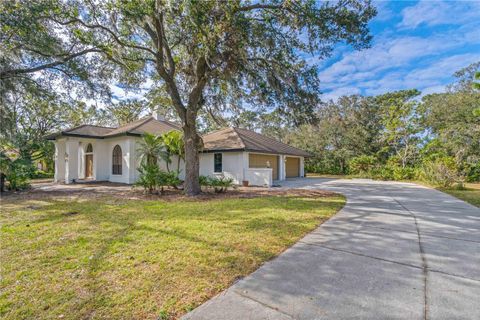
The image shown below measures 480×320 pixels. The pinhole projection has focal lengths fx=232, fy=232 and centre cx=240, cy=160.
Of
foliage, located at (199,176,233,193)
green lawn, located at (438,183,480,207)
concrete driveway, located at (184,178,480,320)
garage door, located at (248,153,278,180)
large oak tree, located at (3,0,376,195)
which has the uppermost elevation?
large oak tree, located at (3,0,376,195)

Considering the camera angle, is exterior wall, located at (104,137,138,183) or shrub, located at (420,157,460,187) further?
exterior wall, located at (104,137,138,183)

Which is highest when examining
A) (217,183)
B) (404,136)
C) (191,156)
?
(404,136)

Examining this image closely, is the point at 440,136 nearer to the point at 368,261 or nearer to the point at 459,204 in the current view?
the point at 459,204

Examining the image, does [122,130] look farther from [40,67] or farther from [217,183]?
[217,183]

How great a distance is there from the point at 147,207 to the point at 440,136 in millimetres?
25302

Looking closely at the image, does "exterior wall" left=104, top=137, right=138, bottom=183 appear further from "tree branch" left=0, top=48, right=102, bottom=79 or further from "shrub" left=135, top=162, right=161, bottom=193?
"tree branch" left=0, top=48, right=102, bottom=79

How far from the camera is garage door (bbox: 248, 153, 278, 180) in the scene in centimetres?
1633

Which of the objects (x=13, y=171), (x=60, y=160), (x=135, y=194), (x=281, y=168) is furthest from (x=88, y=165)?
(x=281, y=168)

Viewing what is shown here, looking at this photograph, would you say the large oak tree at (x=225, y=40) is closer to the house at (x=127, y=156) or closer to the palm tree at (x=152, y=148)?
the palm tree at (x=152, y=148)

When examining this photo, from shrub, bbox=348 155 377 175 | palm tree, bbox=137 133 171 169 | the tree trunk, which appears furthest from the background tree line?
palm tree, bbox=137 133 171 169

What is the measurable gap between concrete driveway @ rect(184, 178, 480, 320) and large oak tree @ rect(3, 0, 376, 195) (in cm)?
593

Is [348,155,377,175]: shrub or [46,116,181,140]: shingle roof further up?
[46,116,181,140]: shingle roof

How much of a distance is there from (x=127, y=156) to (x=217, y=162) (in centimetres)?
578

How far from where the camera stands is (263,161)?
691 inches
